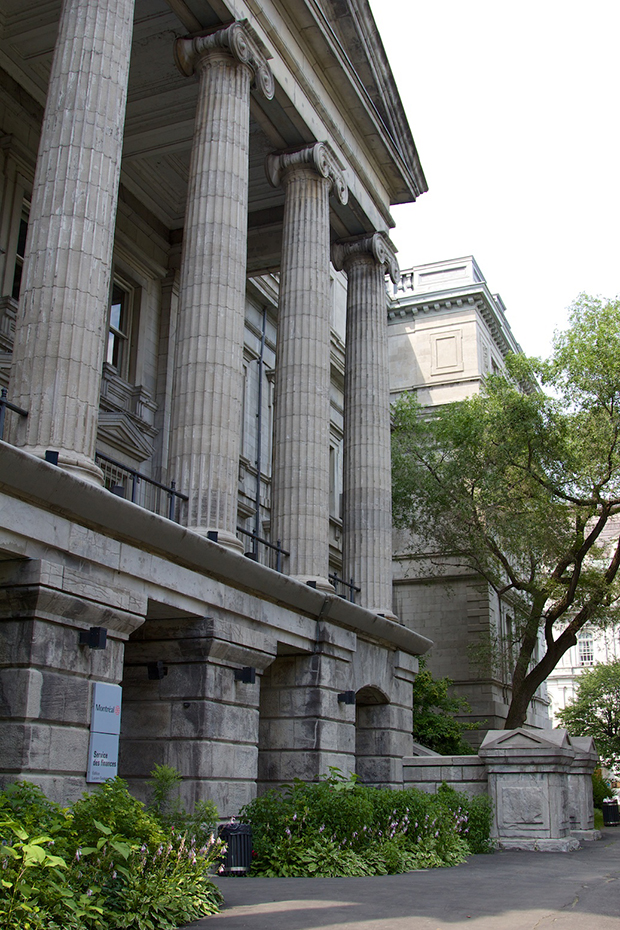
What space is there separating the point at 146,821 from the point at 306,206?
15810mm

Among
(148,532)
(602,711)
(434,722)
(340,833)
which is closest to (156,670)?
(148,532)

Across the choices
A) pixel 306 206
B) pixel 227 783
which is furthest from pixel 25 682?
pixel 306 206

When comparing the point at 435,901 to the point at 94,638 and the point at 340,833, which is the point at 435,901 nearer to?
the point at 340,833

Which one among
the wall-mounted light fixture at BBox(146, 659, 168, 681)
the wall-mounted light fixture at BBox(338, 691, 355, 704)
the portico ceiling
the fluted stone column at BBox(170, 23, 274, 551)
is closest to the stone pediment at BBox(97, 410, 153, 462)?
the fluted stone column at BBox(170, 23, 274, 551)

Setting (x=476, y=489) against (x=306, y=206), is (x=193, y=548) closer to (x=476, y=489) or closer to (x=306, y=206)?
(x=306, y=206)

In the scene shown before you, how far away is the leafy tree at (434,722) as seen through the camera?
3169cm

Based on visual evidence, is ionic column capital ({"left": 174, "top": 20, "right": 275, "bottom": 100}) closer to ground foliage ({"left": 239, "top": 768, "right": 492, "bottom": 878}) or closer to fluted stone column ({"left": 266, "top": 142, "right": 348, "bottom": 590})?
fluted stone column ({"left": 266, "top": 142, "right": 348, "bottom": 590})

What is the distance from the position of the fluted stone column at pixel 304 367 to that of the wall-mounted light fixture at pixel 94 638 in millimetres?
7696

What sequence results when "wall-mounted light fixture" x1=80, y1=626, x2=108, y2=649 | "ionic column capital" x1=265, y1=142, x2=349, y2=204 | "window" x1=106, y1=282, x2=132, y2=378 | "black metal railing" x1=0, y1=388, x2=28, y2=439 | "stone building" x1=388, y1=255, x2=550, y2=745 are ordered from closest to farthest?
"wall-mounted light fixture" x1=80, y1=626, x2=108, y2=649
"black metal railing" x1=0, y1=388, x2=28, y2=439
"ionic column capital" x1=265, y1=142, x2=349, y2=204
"window" x1=106, y1=282, x2=132, y2=378
"stone building" x1=388, y1=255, x2=550, y2=745

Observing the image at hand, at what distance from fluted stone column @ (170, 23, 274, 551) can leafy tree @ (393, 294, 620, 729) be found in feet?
57.6

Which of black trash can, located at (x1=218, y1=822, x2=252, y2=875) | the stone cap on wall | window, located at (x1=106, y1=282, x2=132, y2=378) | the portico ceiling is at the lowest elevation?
black trash can, located at (x1=218, y1=822, x2=252, y2=875)

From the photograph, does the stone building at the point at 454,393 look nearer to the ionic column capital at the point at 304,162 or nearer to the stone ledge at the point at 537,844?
the stone ledge at the point at 537,844

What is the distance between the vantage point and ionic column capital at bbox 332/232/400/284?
25.8m

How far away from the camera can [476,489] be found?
35281mm
